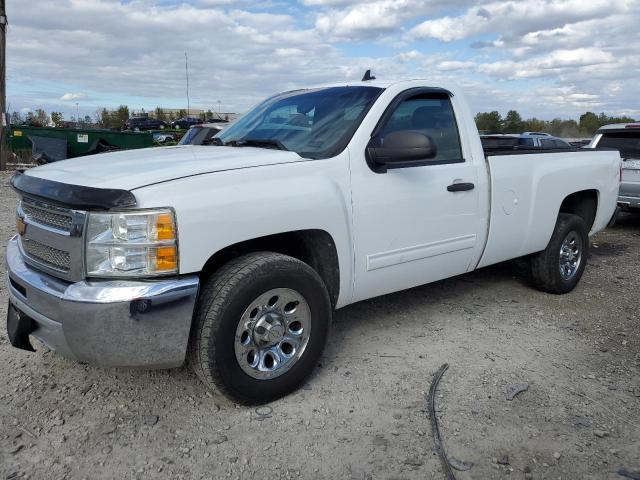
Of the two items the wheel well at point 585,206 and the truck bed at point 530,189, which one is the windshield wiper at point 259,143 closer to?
the truck bed at point 530,189

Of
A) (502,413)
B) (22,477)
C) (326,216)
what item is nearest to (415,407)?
(502,413)

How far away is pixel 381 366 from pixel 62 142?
15.2 meters

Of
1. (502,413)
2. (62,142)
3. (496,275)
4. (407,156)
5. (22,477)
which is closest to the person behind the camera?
(22,477)

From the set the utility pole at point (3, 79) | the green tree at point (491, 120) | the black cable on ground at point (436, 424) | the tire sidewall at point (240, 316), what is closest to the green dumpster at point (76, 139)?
the utility pole at point (3, 79)

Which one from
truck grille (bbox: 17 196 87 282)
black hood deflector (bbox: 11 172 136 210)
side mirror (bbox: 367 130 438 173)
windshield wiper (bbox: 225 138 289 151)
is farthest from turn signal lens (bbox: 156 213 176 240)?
side mirror (bbox: 367 130 438 173)

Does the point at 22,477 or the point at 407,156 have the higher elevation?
the point at 407,156

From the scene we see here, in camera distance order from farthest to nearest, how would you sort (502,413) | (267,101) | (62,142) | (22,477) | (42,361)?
1. (62,142)
2. (267,101)
3. (42,361)
4. (502,413)
5. (22,477)

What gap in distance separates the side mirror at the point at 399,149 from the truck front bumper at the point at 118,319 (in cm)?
141

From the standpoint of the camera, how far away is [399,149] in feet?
11.5

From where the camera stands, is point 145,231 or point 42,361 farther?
point 42,361

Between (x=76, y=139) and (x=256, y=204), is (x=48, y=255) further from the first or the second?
(x=76, y=139)

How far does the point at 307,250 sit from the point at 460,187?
1.30 m

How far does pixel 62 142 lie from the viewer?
16391 mm

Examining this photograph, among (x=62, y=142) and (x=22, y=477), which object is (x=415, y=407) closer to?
(x=22, y=477)
